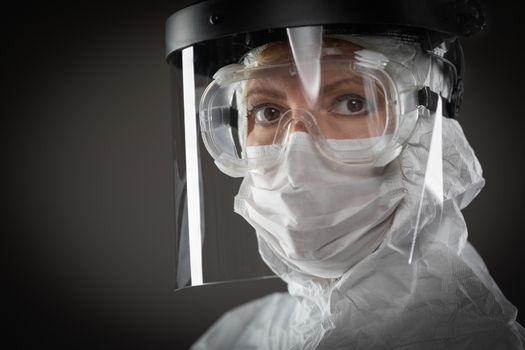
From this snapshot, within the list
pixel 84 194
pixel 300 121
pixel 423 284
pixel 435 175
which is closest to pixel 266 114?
pixel 300 121

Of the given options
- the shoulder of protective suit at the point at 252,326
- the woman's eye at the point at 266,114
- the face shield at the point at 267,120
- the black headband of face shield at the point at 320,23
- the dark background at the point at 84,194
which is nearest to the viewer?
the black headband of face shield at the point at 320,23

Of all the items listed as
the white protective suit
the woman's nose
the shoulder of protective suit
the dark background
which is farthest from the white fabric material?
the dark background

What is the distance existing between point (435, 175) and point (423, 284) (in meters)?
0.22

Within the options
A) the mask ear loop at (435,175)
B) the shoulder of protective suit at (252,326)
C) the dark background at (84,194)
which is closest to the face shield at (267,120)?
the mask ear loop at (435,175)

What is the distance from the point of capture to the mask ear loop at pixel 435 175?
1352 mm

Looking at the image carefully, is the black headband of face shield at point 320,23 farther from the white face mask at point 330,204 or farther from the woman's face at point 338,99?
the white face mask at point 330,204

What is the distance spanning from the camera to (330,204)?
4.58 ft

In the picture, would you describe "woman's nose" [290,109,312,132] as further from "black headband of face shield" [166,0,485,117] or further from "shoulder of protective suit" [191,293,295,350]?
"shoulder of protective suit" [191,293,295,350]

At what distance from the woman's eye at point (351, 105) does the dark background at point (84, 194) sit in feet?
3.17

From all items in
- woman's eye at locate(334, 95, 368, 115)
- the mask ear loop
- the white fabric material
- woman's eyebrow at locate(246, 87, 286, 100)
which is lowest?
the white fabric material

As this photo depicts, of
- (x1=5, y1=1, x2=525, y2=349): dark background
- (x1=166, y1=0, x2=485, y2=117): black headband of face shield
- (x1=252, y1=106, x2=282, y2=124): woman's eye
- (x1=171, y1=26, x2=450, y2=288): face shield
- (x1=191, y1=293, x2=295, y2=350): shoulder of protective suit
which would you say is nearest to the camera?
(x1=166, y1=0, x2=485, y2=117): black headband of face shield

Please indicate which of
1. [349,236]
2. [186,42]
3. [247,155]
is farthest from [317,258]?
[186,42]

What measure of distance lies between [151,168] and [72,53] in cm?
46

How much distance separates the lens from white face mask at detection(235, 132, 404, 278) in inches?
54.6
